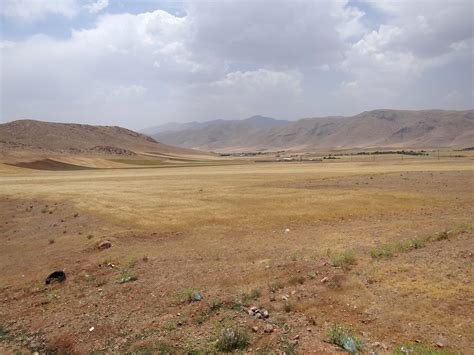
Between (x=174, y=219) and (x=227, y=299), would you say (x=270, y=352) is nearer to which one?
(x=227, y=299)

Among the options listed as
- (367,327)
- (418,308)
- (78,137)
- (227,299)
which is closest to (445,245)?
(418,308)

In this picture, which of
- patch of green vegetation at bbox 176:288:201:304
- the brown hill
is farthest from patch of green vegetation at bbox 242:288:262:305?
the brown hill

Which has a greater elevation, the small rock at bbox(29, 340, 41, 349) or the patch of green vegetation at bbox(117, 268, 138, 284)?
the patch of green vegetation at bbox(117, 268, 138, 284)

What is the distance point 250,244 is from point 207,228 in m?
4.18

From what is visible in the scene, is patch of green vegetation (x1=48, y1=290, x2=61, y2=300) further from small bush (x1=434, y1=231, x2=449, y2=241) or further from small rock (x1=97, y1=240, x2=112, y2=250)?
small bush (x1=434, y1=231, x2=449, y2=241)

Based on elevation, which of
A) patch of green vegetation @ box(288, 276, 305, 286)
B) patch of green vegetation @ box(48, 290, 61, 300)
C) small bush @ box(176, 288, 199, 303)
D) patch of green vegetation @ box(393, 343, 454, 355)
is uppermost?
patch of green vegetation @ box(288, 276, 305, 286)

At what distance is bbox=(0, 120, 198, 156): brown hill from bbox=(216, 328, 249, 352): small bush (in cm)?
12704

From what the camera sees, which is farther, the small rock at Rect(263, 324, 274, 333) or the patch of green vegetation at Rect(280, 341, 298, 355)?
the small rock at Rect(263, 324, 274, 333)

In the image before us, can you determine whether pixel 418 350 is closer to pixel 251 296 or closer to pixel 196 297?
pixel 251 296

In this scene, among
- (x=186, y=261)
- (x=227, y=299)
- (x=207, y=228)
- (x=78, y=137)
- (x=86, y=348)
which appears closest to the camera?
(x=86, y=348)

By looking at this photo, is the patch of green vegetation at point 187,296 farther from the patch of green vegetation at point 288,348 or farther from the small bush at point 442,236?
the small bush at point 442,236

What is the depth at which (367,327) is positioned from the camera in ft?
30.6

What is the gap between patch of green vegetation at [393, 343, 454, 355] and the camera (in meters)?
8.05

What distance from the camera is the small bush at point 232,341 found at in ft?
30.1
